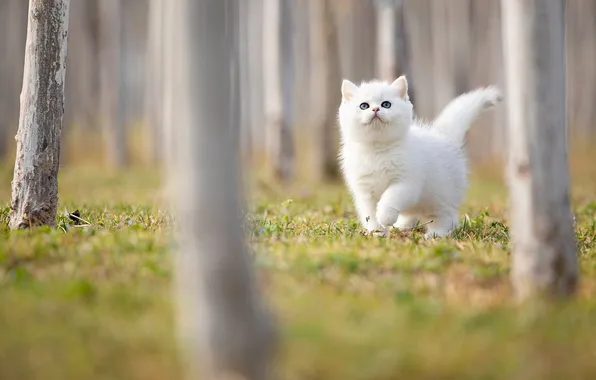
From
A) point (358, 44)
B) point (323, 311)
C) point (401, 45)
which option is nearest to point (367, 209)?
point (323, 311)

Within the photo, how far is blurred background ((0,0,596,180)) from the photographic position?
49.4 feet

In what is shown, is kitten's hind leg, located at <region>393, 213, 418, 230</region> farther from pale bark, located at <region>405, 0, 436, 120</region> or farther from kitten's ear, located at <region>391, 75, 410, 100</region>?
pale bark, located at <region>405, 0, 436, 120</region>

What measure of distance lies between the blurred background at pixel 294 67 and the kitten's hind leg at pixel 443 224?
7.07 feet

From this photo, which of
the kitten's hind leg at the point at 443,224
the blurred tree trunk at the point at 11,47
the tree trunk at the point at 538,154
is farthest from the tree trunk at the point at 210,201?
the blurred tree trunk at the point at 11,47

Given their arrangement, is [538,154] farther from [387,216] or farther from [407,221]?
[407,221]

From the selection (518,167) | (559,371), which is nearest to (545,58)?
(518,167)

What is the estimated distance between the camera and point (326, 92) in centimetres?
1608

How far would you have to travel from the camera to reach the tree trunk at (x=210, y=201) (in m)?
3.42

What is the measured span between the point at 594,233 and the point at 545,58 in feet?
11.9

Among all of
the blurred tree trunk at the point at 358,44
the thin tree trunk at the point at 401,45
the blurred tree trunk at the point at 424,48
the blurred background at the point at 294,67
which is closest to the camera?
the thin tree trunk at the point at 401,45

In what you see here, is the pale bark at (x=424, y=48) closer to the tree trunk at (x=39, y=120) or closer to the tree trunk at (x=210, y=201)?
the tree trunk at (x=39, y=120)

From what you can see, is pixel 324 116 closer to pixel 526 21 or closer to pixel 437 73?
pixel 526 21

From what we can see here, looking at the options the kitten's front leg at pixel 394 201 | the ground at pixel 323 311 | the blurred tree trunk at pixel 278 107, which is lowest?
the ground at pixel 323 311

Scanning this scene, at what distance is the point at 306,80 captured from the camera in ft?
131
